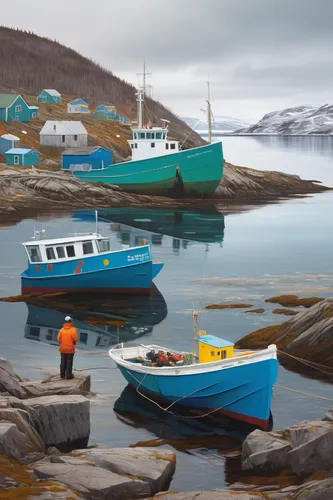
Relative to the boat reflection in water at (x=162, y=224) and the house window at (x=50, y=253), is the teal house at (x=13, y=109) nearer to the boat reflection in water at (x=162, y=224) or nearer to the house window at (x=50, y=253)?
the boat reflection in water at (x=162, y=224)

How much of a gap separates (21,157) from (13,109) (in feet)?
76.5

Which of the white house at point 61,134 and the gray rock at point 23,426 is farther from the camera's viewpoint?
the white house at point 61,134

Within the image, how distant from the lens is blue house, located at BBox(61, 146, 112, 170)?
109750 mm

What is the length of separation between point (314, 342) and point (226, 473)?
9791 millimetres

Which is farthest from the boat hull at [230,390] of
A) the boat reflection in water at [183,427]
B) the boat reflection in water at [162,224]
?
the boat reflection in water at [162,224]

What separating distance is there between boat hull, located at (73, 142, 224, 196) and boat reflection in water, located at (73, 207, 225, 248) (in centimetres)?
1052

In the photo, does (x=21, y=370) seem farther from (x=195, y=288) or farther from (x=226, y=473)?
(x=195, y=288)

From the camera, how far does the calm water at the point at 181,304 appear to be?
77.6 ft

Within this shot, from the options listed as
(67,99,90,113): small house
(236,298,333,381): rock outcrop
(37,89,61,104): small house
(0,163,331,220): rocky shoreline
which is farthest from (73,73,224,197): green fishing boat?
(236,298,333,381): rock outcrop

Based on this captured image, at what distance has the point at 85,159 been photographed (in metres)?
111

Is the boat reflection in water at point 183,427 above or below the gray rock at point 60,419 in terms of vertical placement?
below

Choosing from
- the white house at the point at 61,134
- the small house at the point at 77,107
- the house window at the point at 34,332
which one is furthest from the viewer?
the small house at the point at 77,107

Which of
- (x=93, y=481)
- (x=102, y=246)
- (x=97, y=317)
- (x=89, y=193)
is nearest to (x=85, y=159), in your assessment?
(x=89, y=193)

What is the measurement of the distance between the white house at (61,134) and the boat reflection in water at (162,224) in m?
28.3
